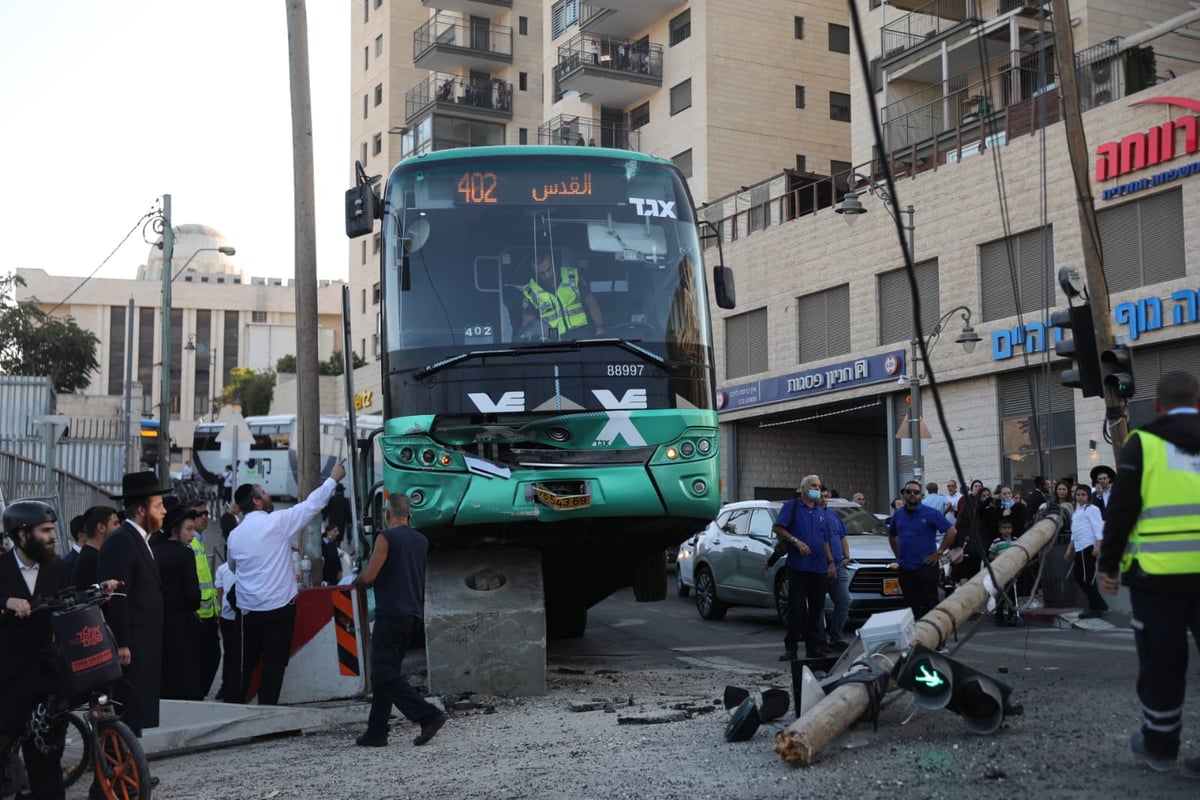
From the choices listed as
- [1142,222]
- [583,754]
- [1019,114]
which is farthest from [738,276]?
[583,754]

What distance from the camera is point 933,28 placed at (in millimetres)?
34156

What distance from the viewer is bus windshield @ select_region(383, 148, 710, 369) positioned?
11.8m

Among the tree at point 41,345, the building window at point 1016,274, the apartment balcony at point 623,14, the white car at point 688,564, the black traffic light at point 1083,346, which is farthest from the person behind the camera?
the tree at point 41,345

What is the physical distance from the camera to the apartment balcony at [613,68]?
148 feet

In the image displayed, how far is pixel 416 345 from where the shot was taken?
11766 mm

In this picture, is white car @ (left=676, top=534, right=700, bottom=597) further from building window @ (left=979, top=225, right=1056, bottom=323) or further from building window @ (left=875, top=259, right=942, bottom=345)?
building window @ (left=875, top=259, right=942, bottom=345)

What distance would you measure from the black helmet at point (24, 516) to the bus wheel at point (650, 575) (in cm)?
656

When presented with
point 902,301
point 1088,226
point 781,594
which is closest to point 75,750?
point 781,594

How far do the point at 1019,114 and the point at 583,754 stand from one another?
22.9 meters

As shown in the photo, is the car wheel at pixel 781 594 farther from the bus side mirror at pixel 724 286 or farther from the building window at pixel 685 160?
A: the building window at pixel 685 160

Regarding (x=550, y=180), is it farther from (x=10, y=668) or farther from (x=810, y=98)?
(x=810, y=98)

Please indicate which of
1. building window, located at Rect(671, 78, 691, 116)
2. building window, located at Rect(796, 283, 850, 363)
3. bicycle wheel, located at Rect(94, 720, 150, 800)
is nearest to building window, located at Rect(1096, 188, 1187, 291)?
building window, located at Rect(796, 283, 850, 363)

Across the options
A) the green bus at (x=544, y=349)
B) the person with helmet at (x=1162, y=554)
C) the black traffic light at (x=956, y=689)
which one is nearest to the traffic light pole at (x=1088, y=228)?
the green bus at (x=544, y=349)

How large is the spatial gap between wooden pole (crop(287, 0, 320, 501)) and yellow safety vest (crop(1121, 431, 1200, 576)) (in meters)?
9.46
